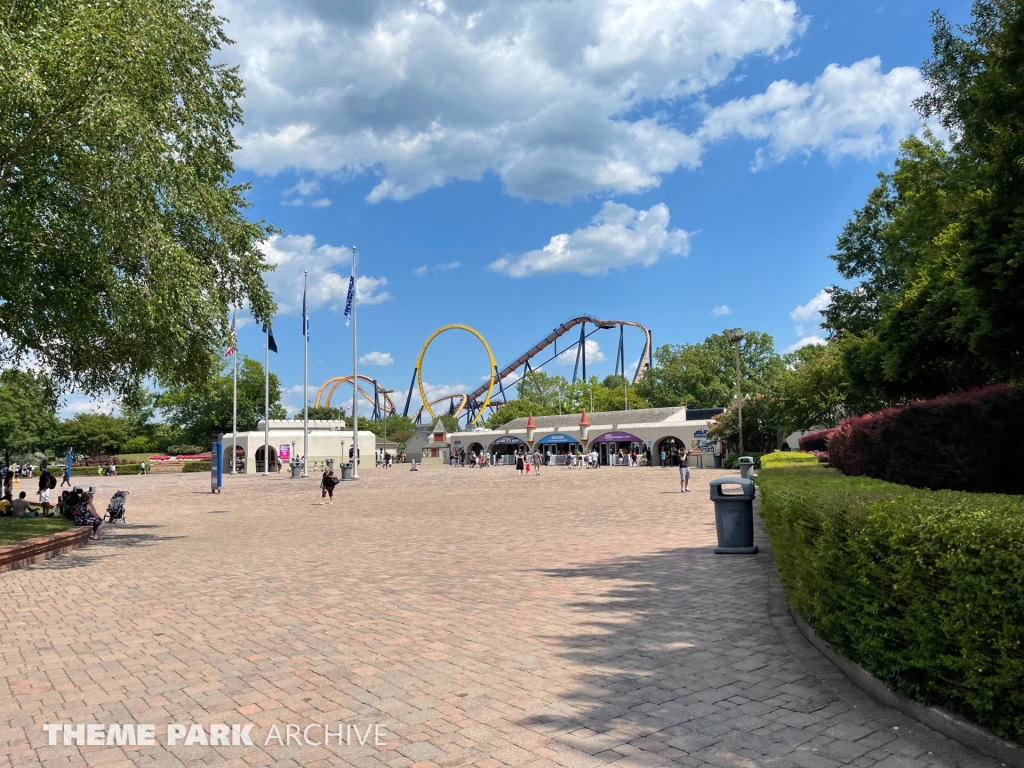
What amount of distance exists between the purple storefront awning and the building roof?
2.49 m

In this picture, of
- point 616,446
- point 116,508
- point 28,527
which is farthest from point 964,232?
point 616,446

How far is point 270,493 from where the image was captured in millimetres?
31578

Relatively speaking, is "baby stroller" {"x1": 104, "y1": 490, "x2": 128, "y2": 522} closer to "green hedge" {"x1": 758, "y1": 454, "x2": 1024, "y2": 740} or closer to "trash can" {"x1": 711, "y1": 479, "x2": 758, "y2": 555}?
"trash can" {"x1": 711, "y1": 479, "x2": 758, "y2": 555}

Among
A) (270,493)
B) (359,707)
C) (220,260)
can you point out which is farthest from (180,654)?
(270,493)

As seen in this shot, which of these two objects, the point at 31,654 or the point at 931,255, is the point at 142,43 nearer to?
the point at 31,654

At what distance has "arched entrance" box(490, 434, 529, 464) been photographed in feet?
223

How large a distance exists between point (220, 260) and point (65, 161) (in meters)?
5.08

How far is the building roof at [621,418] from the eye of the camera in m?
60.1

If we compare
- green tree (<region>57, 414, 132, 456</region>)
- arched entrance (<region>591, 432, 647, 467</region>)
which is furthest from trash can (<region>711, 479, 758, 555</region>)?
green tree (<region>57, 414, 132, 456</region>)

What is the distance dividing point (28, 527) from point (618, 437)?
46.7 meters

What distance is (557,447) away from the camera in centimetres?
6744

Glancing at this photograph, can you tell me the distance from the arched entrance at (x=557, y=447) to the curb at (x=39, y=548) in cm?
4615

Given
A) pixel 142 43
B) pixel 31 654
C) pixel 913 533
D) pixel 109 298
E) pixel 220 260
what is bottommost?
pixel 31 654

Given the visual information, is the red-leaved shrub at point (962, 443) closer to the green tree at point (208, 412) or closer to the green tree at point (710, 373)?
the green tree at point (710, 373)
